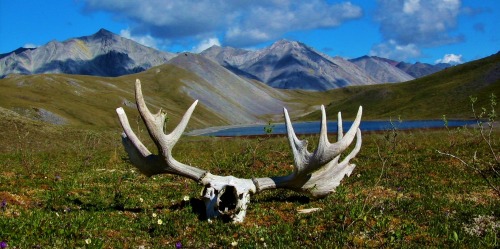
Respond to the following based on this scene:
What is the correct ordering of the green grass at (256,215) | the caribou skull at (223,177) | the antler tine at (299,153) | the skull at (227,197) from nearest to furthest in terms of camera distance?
the green grass at (256,215), the caribou skull at (223,177), the skull at (227,197), the antler tine at (299,153)

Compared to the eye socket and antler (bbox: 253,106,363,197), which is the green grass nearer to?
the eye socket

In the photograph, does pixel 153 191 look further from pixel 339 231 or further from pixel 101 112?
pixel 101 112

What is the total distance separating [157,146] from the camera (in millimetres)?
10008

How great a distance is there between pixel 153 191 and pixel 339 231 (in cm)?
713

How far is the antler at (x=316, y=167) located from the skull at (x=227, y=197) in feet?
1.92

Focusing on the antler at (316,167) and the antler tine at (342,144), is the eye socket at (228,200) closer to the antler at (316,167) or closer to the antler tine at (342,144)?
the antler at (316,167)

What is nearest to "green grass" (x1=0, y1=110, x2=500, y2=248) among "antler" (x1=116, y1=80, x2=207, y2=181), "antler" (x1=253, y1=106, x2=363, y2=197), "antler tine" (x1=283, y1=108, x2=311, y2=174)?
"antler" (x1=253, y1=106, x2=363, y2=197)

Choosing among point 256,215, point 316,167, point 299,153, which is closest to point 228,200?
point 256,215

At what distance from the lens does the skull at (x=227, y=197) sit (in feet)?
32.4

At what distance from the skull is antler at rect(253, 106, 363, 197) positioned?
586mm

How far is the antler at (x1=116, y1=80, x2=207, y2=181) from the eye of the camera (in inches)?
375

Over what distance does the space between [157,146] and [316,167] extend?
3.34 metres

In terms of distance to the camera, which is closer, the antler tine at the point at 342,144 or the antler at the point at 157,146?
the antler at the point at 157,146

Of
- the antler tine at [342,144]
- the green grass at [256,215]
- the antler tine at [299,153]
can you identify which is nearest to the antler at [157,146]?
the green grass at [256,215]
